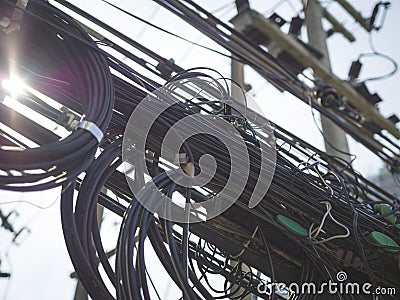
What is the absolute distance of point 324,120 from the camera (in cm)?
499

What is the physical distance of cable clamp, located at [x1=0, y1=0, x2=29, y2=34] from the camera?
1.59 metres

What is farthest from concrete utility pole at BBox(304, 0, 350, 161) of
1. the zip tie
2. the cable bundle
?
the cable bundle

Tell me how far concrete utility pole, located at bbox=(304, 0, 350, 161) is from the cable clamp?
341 centimetres

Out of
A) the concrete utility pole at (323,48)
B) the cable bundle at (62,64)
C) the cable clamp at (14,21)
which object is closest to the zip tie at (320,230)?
the cable bundle at (62,64)

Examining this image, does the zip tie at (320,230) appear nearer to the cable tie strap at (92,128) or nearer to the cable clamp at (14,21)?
the cable tie strap at (92,128)

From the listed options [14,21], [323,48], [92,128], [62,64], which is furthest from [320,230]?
[323,48]

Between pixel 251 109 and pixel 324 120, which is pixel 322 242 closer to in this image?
pixel 251 109

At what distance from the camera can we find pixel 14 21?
5.24ft

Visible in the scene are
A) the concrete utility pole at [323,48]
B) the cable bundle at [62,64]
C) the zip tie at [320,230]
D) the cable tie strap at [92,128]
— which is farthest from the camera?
the concrete utility pole at [323,48]

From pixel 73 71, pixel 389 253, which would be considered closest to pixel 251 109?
pixel 389 253

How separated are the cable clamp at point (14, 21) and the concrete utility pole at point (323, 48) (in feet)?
11.2

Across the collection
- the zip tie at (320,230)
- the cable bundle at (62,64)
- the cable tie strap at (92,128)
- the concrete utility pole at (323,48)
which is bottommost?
the cable tie strap at (92,128)

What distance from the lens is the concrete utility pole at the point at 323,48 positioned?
4.66 m

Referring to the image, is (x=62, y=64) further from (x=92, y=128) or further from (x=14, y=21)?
(x=92, y=128)
